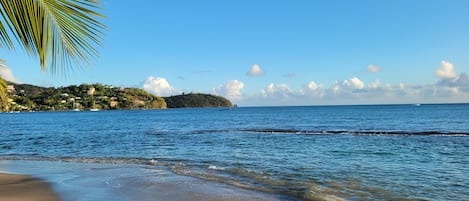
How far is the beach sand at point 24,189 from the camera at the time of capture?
33.1 feet

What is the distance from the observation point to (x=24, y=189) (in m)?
11.3

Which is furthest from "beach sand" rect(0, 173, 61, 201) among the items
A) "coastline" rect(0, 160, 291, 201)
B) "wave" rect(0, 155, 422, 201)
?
"wave" rect(0, 155, 422, 201)

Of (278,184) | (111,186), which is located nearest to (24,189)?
(111,186)

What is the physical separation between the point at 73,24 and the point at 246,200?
8.37 m

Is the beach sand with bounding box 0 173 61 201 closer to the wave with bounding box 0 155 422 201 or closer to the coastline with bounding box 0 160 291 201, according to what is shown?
the coastline with bounding box 0 160 291 201

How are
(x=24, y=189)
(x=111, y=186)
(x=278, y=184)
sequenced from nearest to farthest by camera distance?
(x=24, y=189) → (x=111, y=186) → (x=278, y=184)

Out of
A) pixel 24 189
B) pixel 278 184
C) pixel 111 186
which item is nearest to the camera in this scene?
pixel 24 189

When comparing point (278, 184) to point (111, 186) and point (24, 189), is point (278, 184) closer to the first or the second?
point (111, 186)

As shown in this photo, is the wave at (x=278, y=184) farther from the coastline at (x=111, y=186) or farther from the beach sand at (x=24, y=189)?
the beach sand at (x=24, y=189)

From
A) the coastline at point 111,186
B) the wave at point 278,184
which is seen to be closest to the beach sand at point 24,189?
the coastline at point 111,186

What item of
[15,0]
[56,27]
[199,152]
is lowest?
[199,152]

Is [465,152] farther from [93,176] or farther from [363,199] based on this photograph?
[93,176]

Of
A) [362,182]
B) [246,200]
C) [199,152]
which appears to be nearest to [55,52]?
[246,200]

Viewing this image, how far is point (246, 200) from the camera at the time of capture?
998 cm
